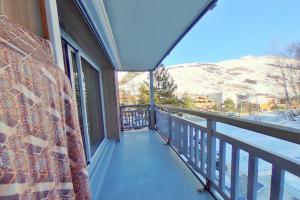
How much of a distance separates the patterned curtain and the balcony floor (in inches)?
63.9

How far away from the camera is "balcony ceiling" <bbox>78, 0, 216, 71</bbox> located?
1613mm

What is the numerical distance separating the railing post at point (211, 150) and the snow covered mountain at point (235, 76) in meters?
1.06

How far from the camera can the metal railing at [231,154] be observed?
3.07 feet

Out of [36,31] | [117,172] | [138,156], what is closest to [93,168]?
[117,172]

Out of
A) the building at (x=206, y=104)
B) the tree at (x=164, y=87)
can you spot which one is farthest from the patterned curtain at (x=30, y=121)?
the tree at (x=164, y=87)

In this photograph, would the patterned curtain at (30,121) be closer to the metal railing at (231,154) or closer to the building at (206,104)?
the metal railing at (231,154)

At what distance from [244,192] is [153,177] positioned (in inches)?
48.3

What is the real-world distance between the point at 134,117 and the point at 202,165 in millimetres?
3643

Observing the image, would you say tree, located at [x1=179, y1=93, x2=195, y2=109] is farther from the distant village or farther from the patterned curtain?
the patterned curtain

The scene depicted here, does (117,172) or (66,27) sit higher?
(66,27)

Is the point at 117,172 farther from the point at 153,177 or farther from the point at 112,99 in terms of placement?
the point at 112,99

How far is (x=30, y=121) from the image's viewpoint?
16.9 inches

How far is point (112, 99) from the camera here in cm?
413

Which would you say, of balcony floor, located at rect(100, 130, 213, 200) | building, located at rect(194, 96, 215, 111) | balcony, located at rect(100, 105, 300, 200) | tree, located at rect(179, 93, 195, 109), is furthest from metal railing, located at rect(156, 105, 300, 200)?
tree, located at rect(179, 93, 195, 109)
